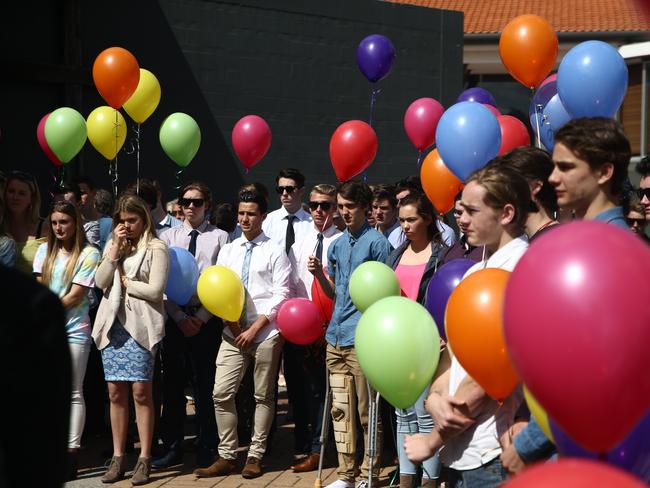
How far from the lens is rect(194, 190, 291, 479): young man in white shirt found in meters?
Result: 6.91

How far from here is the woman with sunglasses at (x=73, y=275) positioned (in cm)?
673

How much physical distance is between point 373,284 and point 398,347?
1.66 meters

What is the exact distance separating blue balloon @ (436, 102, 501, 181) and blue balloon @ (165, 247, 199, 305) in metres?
2.39

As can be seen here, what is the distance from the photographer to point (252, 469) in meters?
6.84

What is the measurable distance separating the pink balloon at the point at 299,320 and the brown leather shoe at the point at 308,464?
944mm

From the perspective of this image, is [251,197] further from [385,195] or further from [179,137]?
[179,137]

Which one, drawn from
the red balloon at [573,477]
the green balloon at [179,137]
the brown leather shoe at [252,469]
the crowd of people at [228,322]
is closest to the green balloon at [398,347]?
the crowd of people at [228,322]

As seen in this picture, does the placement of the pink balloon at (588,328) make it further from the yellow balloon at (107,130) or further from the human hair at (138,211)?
the yellow balloon at (107,130)

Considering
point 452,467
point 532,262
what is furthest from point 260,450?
point 532,262

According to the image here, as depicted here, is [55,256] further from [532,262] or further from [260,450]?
[532,262]

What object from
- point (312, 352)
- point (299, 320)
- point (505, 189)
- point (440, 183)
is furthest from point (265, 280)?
point (505, 189)

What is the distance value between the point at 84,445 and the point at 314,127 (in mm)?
7500

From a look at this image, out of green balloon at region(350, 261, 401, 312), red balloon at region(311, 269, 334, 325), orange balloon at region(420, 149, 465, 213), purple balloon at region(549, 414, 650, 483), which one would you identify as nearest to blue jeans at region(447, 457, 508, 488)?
purple balloon at region(549, 414, 650, 483)

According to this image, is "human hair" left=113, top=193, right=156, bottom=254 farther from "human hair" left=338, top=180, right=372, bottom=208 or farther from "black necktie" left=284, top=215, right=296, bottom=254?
"black necktie" left=284, top=215, right=296, bottom=254
